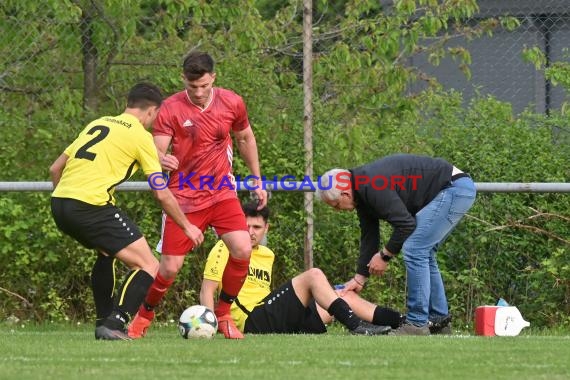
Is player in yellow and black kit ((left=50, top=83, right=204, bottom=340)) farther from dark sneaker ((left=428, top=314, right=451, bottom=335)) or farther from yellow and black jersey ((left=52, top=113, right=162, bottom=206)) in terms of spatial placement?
dark sneaker ((left=428, top=314, right=451, bottom=335))

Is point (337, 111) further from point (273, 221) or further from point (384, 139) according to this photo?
point (273, 221)

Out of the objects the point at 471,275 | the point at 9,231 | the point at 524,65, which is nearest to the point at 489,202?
the point at 471,275

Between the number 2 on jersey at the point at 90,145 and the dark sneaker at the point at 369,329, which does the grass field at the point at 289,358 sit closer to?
the dark sneaker at the point at 369,329

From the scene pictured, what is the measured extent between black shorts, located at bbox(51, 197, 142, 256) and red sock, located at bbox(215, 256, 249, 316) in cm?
86

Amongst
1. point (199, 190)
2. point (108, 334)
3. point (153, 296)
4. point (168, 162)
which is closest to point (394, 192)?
point (199, 190)

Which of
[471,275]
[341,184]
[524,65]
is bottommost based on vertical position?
[471,275]

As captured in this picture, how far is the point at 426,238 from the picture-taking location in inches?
372

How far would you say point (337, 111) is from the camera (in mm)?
12062

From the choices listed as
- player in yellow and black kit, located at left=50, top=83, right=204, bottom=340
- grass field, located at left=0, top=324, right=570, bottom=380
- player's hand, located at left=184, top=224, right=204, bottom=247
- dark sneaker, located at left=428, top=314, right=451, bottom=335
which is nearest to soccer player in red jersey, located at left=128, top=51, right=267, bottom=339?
grass field, located at left=0, top=324, right=570, bottom=380

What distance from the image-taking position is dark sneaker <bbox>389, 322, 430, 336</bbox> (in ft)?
31.0

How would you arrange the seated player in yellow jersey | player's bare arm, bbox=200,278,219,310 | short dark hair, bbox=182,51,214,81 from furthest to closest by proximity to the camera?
player's bare arm, bbox=200,278,219,310 < the seated player in yellow jersey < short dark hair, bbox=182,51,214,81

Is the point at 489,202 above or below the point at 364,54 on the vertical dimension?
below

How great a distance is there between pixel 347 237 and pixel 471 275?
1181 mm

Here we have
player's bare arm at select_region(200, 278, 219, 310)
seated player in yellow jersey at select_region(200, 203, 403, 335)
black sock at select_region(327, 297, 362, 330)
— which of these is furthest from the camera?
player's bare arm at select_region(200, 278, 219, 310)
